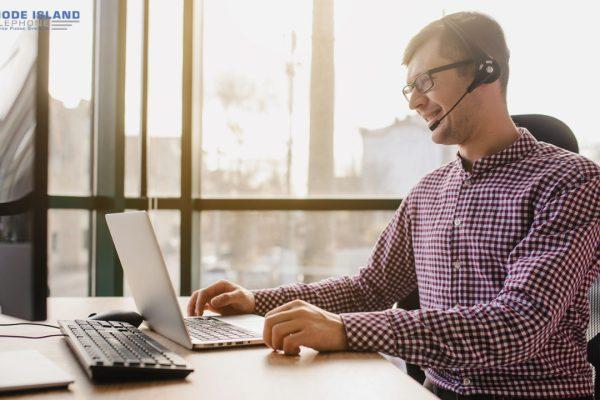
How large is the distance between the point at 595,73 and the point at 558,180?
2.16 m

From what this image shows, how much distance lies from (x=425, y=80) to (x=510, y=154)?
281 millimetres

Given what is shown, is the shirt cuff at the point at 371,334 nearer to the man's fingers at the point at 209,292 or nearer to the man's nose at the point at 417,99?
the man's fingers at the point at 209,292

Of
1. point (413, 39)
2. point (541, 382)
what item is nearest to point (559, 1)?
point (413, 39)

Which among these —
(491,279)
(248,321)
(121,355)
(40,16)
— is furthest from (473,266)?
(40,16)

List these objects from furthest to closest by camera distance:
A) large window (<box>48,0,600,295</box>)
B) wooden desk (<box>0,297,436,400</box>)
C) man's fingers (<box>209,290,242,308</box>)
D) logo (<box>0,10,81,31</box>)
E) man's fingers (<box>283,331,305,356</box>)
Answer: large window (<box>48,0,600,295</box>) < logo (<box>0,10,81,31</box>) < man's fingers (<box>209,290,242,308</box>) < man's fingers (<box>283,331,305,356</box>) < wooden desk (<box>0,297,436,400</box>)

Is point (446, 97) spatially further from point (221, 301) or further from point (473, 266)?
point (221, 301)

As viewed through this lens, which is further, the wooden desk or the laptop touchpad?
the laptop touchpad

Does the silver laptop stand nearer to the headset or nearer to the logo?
the headset

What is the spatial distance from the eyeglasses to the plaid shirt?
207mm

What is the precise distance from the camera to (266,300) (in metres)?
1.42

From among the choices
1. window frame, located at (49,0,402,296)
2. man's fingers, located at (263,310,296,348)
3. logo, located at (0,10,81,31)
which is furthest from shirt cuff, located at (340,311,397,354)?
logo, located at (0,10,81,31)

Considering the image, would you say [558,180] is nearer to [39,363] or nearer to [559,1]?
[39,363]

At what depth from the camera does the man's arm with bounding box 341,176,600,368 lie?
103cm

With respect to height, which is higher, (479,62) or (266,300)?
(479,62)
